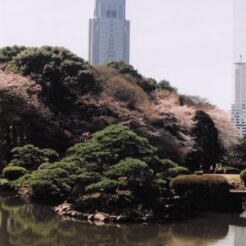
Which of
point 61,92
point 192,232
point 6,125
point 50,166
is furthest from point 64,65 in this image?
point 192,232

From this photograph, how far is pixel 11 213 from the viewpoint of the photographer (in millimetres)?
16375

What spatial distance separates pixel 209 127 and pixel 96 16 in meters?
163

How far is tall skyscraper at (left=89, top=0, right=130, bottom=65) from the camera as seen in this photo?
174125mm

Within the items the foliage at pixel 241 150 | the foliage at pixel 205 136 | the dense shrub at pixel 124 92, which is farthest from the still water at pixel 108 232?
the foliage at pixel 241 150

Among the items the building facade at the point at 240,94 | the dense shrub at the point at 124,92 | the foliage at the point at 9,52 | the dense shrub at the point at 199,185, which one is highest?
the building facade at the point at 240,94

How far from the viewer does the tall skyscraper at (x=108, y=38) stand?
174 m

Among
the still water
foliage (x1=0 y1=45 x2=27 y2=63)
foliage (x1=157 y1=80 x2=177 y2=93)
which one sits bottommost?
the still water

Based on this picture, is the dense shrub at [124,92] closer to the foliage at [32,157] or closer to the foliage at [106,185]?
the foliage at [32,157]

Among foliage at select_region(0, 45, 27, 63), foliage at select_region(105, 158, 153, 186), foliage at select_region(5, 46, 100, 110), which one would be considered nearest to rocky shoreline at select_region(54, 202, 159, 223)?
foliage at select_region(105, 158, 153, 186)

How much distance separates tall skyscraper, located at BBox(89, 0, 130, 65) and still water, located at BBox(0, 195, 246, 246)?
155277 millimetres

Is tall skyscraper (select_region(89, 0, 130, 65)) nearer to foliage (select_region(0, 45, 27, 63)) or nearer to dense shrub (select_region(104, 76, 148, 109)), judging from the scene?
foliage (select_region(0, 45, 27, 63))

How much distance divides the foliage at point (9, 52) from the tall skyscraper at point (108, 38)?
443 ft

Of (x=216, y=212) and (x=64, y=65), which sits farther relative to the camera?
(x=64, y=65)

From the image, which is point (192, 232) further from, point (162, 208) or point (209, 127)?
point (209, 127)
